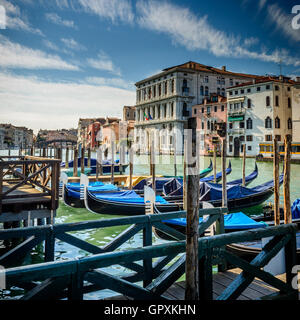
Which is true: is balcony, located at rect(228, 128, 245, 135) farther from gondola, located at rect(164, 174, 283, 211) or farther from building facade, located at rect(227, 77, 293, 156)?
gondola, located at rect(164, 174, 283, 211)

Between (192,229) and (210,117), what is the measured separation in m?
28.9

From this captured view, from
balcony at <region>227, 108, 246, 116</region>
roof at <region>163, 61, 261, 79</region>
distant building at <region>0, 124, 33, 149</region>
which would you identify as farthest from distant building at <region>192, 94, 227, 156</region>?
distant building at <region>0, 124, 33, 149</region>

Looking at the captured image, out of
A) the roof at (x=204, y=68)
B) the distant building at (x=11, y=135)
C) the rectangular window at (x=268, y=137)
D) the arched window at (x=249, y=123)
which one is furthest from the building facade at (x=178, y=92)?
the distant building at (x=11, y=135)

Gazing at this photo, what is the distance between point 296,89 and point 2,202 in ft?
77.2

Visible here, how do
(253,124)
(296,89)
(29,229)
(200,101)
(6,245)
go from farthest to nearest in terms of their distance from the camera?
(200,101) < (253,124) < (296,89) < (6,245) < (29,229)

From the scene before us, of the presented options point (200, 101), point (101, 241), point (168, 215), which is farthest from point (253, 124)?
point (168, 215)

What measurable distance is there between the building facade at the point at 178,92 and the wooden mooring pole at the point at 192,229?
1157 inches

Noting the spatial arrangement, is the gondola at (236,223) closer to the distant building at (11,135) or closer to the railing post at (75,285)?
the railing post at (75,285)

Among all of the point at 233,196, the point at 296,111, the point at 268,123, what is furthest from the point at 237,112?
the point at 233,196

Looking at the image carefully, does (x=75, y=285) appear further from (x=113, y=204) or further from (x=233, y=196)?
(x=233, y=196)

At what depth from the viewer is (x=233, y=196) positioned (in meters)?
7.10

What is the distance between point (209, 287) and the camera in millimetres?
1719

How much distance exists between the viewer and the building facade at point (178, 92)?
32312 millimetres
